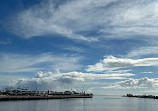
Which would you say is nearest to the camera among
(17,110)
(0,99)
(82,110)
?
(17,110)

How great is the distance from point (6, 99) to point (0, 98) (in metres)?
4.56

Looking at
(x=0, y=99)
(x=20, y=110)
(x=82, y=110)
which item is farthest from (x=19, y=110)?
(x=0, y=99)

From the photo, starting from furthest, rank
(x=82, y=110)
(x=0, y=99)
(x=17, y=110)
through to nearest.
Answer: (x=0, y=99)
(x=82, y=110)
(x=17, y=110)

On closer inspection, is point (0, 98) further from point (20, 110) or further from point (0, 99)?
point (20, 110)

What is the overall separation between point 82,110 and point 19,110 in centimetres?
2877

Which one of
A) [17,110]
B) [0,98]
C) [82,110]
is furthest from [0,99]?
Result: [82,110]

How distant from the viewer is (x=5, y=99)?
15612 centimetres

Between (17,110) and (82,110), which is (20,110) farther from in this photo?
(82,110)

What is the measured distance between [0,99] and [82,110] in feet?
276

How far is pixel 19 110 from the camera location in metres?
86.2

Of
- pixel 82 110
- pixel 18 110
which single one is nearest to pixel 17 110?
pixel 18 110

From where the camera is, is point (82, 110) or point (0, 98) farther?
point (0, 98)

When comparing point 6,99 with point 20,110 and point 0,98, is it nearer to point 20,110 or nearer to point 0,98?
point 0,98

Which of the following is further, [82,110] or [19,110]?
[82,110]
